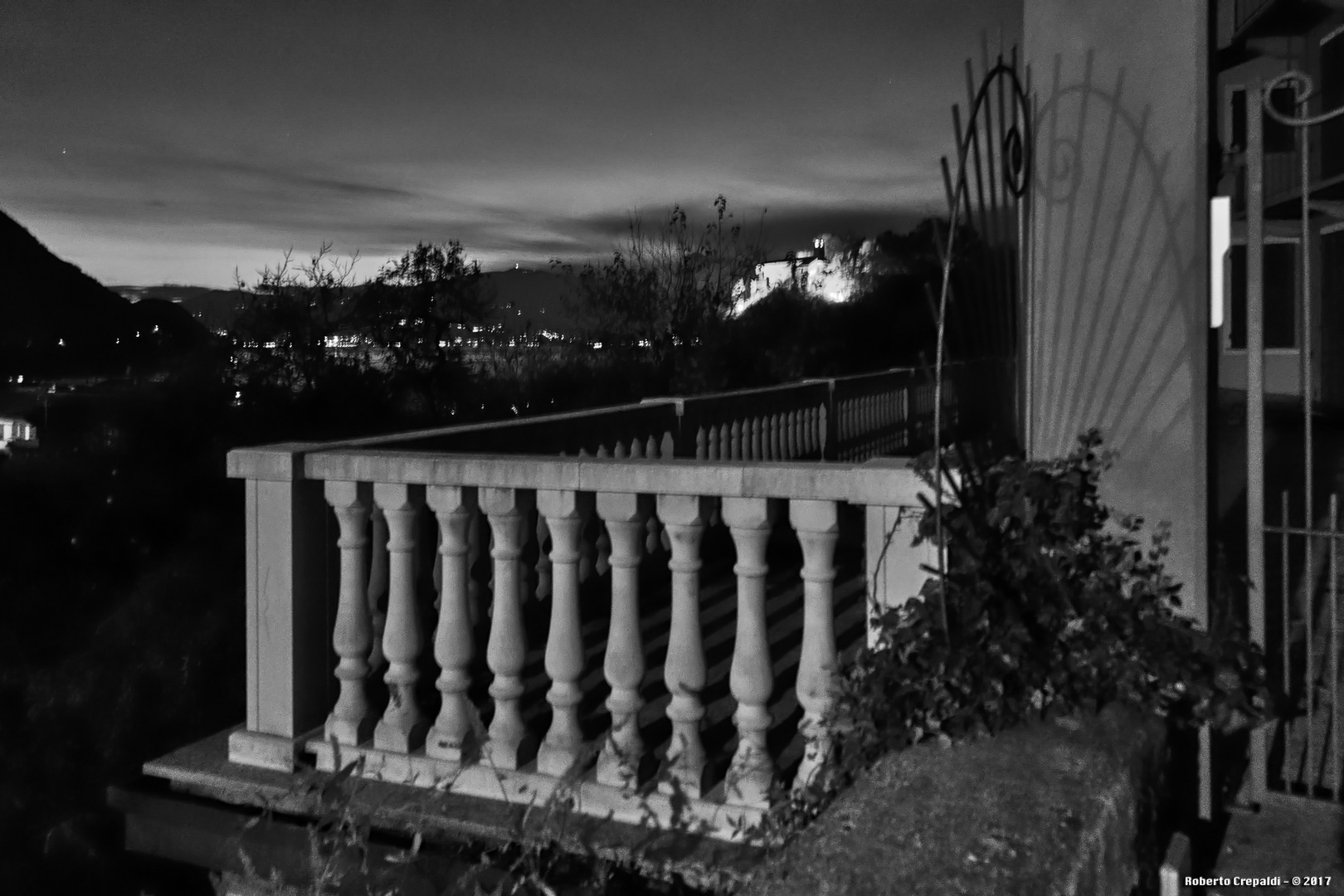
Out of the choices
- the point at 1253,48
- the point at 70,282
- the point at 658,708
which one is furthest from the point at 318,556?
the point at 1253,48

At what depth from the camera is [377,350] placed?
39.8ft

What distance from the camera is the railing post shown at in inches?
146

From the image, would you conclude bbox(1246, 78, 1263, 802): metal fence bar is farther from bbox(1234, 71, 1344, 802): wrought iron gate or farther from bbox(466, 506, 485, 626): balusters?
bbox(466, 506, 485, 626): balusters

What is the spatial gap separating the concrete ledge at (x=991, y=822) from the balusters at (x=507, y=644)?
1.52m

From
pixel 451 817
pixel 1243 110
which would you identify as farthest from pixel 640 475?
pixel 1243 110

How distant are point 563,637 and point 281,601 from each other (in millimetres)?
963

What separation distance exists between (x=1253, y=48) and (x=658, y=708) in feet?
63.7

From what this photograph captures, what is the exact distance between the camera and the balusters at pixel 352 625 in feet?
12.1

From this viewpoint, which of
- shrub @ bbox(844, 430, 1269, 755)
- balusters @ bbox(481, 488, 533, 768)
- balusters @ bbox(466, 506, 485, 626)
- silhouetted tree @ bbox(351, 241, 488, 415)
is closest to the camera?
shrub @ bbox(844, 430, 1269, 755)

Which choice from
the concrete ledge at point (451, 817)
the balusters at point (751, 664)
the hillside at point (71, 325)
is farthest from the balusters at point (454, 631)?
the hillside at point (71, 325)

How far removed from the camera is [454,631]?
362cm

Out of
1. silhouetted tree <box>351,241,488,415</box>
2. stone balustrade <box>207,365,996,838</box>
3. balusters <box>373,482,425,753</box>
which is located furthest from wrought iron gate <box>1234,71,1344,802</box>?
silhouetted tree <box>351,241,488,415</box>

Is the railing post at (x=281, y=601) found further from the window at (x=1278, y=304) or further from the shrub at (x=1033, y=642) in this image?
the window at (x=1278, y=304)

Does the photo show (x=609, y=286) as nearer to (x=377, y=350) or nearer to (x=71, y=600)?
(x=377, y=350)
